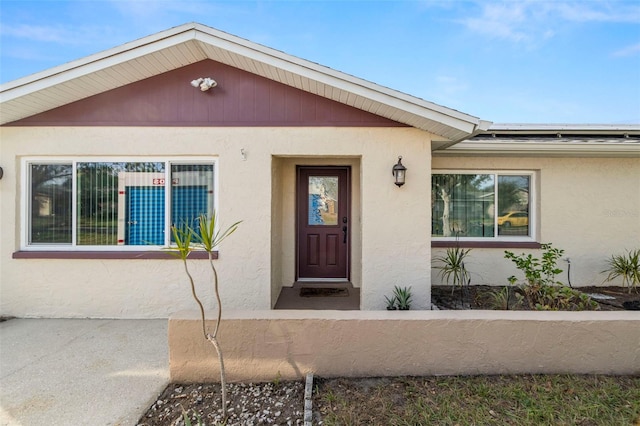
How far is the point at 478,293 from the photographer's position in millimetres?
5957

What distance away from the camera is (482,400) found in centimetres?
294

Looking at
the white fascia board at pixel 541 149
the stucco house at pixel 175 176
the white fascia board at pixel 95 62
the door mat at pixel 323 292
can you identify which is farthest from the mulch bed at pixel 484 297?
the white fascia board at pixel 95 62

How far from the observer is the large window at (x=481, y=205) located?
22.1ft

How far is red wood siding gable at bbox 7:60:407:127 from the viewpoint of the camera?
5027 mm

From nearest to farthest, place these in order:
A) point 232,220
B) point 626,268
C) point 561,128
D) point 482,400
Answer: point 482,400, point 232,220, point 626,268, point 561,128

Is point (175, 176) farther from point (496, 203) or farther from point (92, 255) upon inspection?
point (496, 203)

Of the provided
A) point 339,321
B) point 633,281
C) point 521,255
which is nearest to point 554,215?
point 521,255

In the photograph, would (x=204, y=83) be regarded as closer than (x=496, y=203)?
Yes

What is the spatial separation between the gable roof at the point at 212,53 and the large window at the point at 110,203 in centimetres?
113

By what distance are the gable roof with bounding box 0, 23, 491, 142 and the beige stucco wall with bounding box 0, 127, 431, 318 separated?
527mm

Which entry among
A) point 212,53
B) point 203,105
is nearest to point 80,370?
point 203,105

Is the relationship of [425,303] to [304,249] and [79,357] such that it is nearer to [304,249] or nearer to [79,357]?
[304,249]

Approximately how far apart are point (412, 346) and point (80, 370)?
366cm

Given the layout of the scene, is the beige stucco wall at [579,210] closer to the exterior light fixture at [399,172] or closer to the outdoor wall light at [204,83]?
the exterior light fixture at [399,172]
